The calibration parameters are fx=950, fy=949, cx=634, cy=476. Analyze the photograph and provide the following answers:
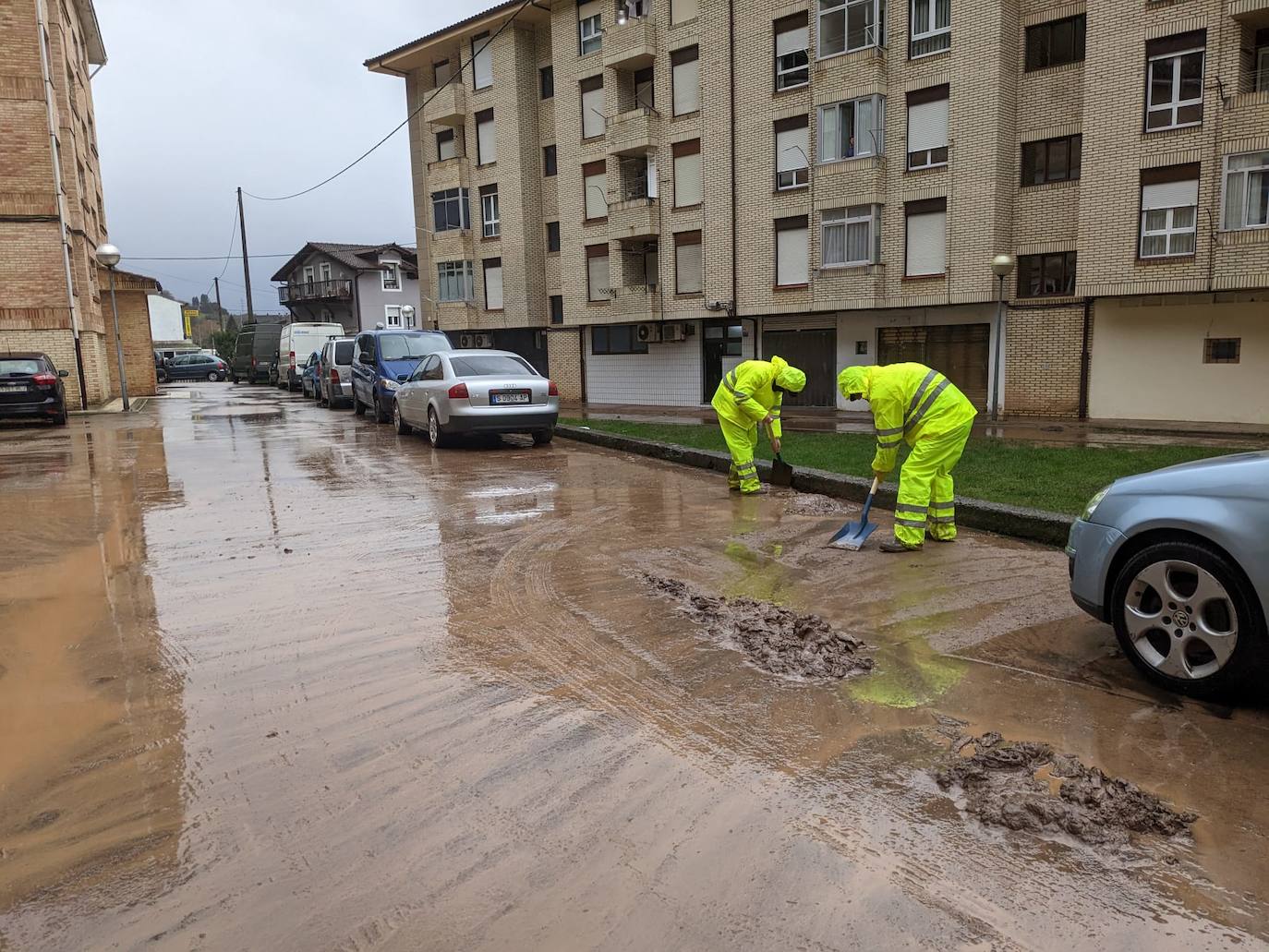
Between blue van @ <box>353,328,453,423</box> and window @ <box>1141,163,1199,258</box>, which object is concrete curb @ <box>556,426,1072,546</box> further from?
window @ <box>1141,163,1199,258</box>

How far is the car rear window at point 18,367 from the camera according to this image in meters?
19.3

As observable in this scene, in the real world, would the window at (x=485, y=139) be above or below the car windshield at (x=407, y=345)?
above

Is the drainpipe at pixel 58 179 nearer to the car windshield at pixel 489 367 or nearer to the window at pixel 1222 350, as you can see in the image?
the car windshield at pixel 489 367

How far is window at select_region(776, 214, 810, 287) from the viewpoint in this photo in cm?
2691

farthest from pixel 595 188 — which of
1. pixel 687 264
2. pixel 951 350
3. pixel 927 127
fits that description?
pixel 951 350

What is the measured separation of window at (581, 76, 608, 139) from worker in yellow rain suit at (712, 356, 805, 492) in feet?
80.7

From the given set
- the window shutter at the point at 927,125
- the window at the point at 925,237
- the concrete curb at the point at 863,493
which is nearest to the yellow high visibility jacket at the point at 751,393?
the concrete curb at the point at 863,493

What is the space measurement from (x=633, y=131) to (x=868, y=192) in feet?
30.0

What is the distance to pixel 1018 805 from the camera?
123 inches

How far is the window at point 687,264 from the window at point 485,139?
10.0 metres

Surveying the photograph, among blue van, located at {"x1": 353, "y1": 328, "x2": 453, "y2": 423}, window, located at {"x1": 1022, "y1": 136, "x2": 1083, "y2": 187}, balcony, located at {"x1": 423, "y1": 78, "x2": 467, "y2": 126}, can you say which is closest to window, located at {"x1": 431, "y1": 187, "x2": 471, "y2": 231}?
balcony, located at {"x1": 423, "y1": 78, "x2": 467, "y2": 126}

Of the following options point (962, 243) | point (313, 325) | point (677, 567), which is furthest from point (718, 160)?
point (677, 567)

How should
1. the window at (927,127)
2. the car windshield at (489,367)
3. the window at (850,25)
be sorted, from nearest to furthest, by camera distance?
the car windshield at (489,367)
the window at (927,127)
the window at (850,25)

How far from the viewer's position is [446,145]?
3822 cm
